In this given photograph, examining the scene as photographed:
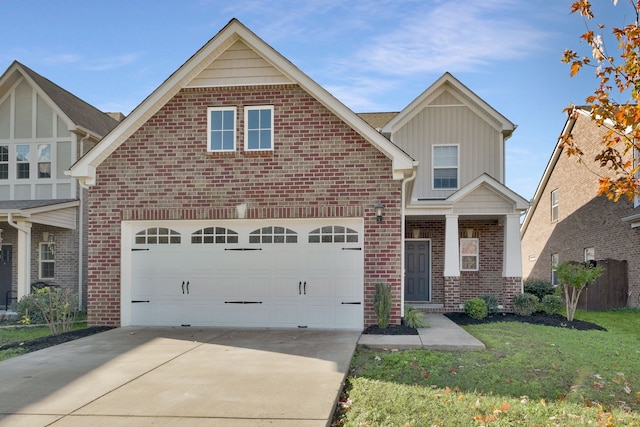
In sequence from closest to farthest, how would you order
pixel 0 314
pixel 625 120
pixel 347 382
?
1. pixel 625 120
2. pixel 347 382
3. pixel 0 314

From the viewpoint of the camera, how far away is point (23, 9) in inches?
519

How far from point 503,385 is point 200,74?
864 centimetres

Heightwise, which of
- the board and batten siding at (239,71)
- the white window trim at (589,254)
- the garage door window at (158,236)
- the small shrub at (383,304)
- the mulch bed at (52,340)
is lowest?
the mulch bed at (52,340)

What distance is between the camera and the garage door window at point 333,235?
36.7 ft

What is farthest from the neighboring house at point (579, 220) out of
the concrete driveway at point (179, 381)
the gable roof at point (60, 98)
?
the gable roof at point (60, 98)

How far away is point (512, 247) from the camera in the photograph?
15.1 m

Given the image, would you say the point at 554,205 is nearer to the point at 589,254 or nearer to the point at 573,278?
the point at 589,254

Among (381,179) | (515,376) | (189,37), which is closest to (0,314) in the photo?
(189,37)

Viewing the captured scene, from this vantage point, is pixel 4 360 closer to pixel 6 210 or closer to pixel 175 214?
pixel 175 214

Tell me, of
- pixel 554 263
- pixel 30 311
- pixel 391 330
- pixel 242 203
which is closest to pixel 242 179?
pixel 242 203

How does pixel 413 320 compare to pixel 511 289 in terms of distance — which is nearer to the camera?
pixel 413 320

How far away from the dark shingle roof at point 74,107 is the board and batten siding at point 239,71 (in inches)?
302

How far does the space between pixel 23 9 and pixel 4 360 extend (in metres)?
9.08

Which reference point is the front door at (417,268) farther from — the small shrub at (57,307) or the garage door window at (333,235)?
the small shrub at (57,307)
